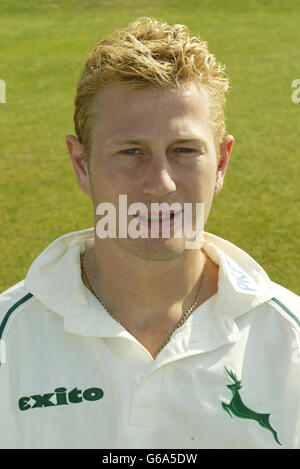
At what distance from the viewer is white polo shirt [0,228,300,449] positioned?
1521 millimetres

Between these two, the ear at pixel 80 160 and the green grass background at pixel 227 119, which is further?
the green grass background at pixel 227 119

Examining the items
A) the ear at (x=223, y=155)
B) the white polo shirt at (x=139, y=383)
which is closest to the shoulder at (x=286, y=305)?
the white polo shirt at (x=139, y=383)

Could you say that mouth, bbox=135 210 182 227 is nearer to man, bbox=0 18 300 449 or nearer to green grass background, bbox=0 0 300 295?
man, bbox=0 18 300 449

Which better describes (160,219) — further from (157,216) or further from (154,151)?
(154,151)

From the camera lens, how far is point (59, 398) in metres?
1.53

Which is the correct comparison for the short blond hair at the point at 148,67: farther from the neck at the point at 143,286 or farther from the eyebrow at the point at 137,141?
the neck at the point at 143,286

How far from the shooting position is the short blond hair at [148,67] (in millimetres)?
1529

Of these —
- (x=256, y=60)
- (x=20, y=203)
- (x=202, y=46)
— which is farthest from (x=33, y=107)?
(x=202, y=46)

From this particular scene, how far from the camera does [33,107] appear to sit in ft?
22.6

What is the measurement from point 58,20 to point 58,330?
9.03m

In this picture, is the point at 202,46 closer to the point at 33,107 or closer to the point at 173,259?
the point at 173,259

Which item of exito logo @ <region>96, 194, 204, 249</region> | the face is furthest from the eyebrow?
exito logo @ <region>96, 194, 204, 249</region>

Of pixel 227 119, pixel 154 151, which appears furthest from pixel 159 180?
pixel 227 119

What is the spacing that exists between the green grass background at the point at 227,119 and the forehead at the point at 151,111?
0.53 metres
